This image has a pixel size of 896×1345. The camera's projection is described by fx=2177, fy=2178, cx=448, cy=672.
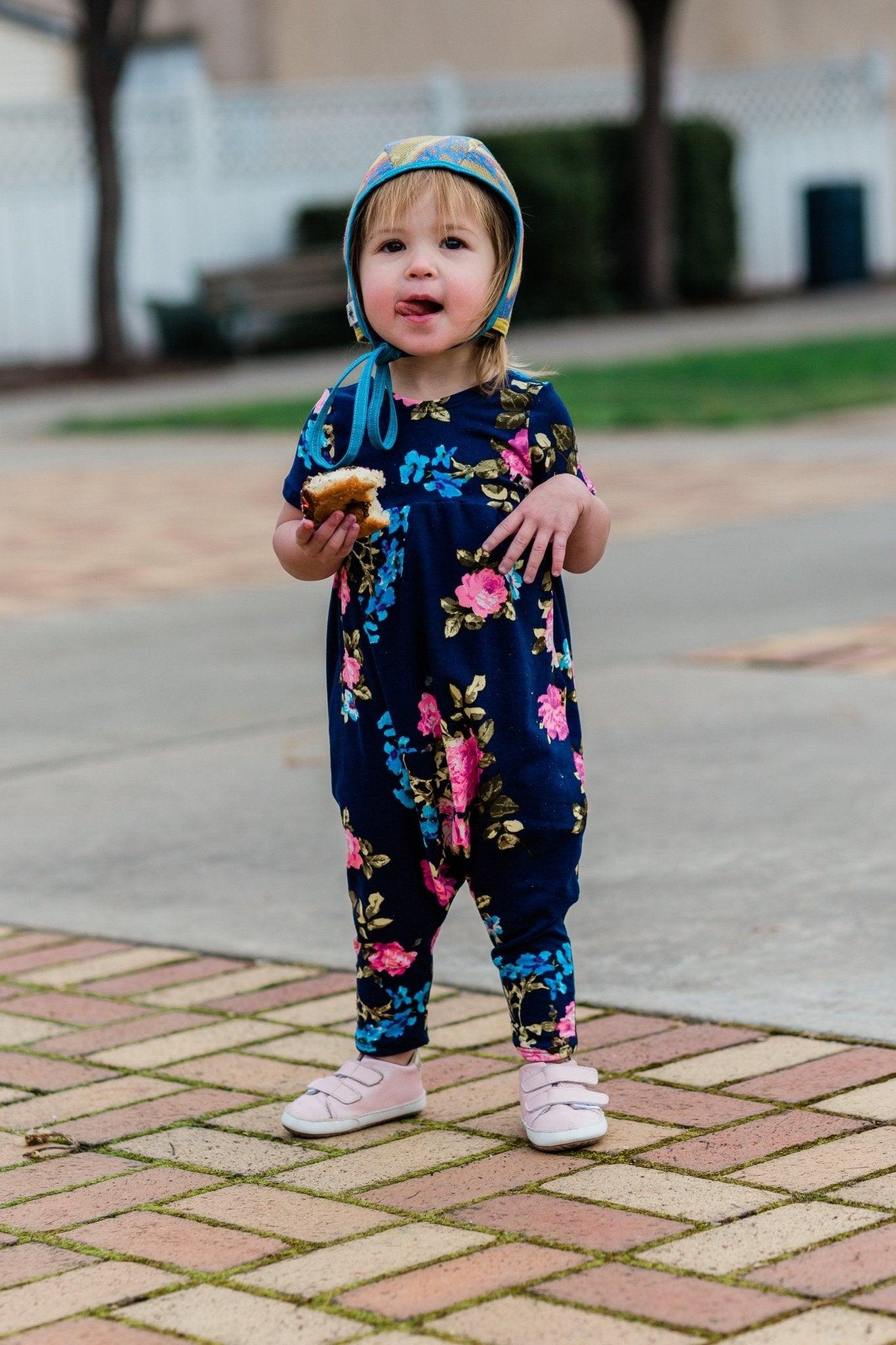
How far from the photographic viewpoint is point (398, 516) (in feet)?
9.32

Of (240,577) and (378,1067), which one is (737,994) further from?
(240,577)

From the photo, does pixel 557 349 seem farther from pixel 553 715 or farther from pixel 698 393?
pixel 553 715

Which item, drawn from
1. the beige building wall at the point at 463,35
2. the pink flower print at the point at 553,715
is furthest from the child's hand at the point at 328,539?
the beige building wall at the point at 463,35

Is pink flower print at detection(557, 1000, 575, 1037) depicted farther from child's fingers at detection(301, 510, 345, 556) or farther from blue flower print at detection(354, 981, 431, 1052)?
child's fingers at detection(301, 510, 345, 556)

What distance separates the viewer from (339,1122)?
9.73ft

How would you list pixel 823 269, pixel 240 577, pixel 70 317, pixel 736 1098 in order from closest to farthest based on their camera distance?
pixel 736 1098
pixel 240 577
pixel 70 317
pixel 823 269

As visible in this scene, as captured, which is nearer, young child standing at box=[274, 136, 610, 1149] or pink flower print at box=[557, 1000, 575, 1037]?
young child standing at box=[274, 136, 610, 1149]

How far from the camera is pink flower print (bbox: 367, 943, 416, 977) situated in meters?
2.98

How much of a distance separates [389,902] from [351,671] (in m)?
0.32

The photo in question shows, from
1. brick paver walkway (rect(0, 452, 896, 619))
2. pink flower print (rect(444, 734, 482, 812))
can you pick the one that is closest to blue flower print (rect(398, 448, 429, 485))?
pink flower print (rect(444, 734, 482, 812))

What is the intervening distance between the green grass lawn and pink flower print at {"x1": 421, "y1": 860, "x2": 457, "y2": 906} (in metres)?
8.90

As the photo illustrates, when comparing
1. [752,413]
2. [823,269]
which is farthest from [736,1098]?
[823,269]

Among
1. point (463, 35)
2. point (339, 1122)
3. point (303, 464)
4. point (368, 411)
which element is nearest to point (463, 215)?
point (368, 411)

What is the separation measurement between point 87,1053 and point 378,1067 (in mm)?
590
